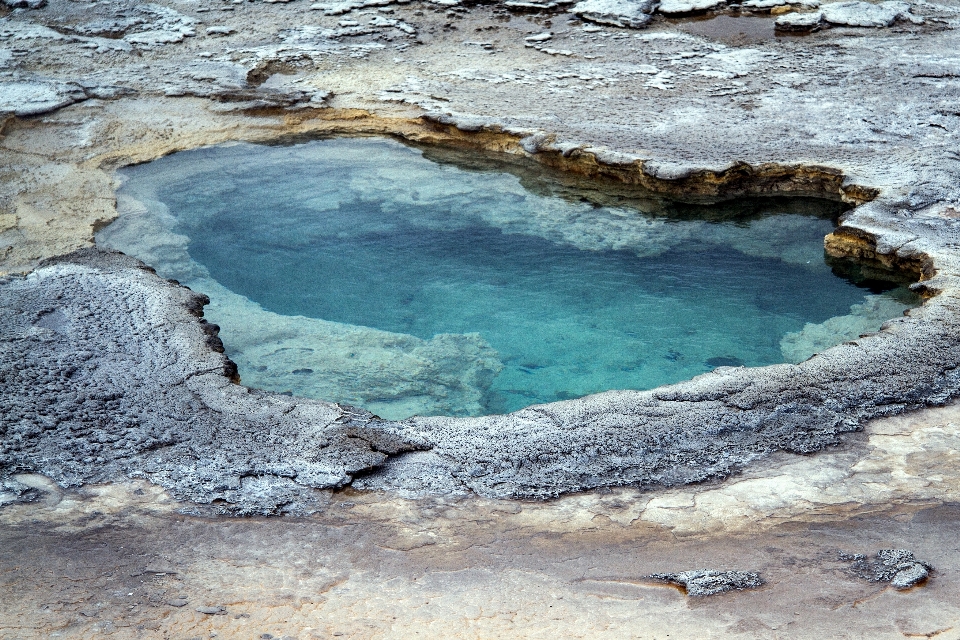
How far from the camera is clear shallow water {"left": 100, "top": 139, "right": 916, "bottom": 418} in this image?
4.09m

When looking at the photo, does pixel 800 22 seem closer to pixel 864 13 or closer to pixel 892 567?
pixel 864 13

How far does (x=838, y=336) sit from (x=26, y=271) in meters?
3.81

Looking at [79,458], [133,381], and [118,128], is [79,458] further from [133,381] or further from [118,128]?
[118,128]

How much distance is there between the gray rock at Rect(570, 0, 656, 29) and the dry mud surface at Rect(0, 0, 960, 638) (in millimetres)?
2197

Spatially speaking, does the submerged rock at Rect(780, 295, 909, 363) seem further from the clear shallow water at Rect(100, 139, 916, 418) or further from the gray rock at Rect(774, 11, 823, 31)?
the gray rock at Rect(774, 11, 823, 31)

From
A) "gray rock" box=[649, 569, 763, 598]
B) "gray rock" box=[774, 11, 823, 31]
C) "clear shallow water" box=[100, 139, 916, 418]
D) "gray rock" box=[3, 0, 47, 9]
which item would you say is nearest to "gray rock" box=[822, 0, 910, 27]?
"gray rock" box=[774, 11, 823, 31]

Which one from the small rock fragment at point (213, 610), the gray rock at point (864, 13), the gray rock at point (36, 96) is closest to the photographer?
the small rock fragment at point (213, 610)

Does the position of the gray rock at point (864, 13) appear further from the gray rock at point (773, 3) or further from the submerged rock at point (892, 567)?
the submerged rock at point (892, 567)

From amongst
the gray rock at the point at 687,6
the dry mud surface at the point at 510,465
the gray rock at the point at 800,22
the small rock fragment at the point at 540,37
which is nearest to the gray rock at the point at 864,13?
the gray rock at the point at 800,22

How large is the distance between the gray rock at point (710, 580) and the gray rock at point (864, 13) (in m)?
6.22

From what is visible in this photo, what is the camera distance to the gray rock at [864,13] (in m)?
7.25

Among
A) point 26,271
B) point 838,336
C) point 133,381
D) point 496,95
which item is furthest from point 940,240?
point 26,271

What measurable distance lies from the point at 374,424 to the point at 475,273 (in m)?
1.85

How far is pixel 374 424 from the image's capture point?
312 cm
